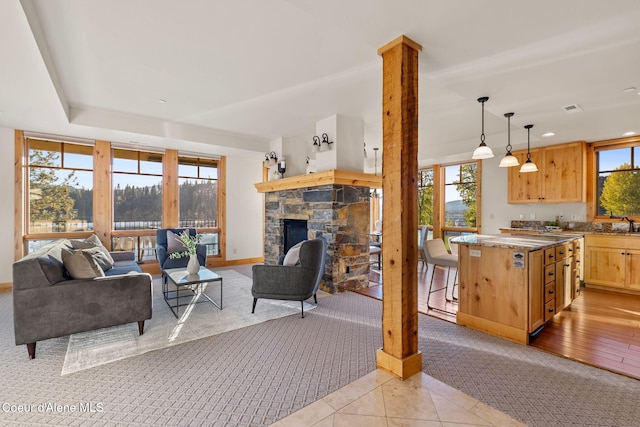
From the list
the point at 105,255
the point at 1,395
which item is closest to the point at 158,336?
the point at 1,395

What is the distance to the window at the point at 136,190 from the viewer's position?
216 inches

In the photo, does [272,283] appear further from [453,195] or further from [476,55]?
[453,195]

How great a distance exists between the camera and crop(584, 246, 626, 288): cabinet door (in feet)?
14.6

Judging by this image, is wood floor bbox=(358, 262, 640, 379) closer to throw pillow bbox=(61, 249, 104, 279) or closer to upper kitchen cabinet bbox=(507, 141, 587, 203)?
upper kitchen cabinet bbox=(507, 141, 587, 203)

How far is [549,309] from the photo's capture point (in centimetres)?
307

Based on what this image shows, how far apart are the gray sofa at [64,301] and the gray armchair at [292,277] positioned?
1142 mm

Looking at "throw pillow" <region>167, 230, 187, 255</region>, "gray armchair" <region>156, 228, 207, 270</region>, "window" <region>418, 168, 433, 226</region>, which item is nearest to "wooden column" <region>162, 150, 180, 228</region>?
"gray armchair" <region>156, 228, 207, 270</region>

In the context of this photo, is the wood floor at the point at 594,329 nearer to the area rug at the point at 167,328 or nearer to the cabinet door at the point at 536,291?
the cabinet door at the point at 536,291

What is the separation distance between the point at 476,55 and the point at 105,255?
5.05 m

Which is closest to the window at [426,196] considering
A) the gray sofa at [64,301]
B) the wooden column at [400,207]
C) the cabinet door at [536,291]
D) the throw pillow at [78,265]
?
the cabinet door at [536,291]

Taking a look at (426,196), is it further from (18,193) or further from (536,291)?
(18,193)

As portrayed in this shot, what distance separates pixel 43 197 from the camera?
193 inches

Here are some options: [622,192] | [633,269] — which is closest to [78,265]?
[633,269]

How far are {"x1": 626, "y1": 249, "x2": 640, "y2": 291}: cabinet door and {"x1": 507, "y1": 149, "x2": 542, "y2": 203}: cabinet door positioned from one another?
1460mm
